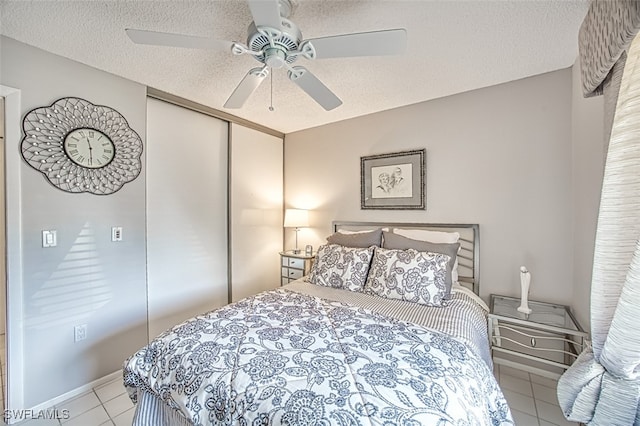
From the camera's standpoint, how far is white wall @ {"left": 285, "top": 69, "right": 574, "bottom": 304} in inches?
85.1

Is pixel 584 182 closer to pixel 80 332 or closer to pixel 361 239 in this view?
pixel 361 239

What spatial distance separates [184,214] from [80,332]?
1232mm

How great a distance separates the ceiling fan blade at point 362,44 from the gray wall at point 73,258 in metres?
1.90

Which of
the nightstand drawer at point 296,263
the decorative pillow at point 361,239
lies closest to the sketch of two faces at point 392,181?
the decorative pillow at point 361,239

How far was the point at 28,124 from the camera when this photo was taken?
1853 millimetres

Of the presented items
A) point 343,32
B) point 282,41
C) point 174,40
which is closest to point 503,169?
point 343,32

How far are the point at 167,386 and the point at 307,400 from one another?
0.71m

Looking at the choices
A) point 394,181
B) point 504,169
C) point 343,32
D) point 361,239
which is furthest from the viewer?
point 394,181

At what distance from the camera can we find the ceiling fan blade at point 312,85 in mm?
1609

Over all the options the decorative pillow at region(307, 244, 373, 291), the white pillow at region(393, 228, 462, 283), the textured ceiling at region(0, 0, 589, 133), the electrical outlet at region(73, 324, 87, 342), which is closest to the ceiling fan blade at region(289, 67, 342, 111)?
the textured ceiling at region(0, 0, 589, 133)

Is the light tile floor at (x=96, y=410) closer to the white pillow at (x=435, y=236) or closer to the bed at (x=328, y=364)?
the bed at (x=328, y=364)

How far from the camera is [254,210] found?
11.5 ft

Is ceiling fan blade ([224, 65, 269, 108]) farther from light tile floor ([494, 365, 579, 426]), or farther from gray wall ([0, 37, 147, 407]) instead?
light tile floor ([494, 365, 579, 426])

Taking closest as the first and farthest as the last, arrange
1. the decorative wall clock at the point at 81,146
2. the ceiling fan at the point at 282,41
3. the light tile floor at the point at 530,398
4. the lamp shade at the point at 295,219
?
the ceiling fan at the point at 282,41 < the light tile floor at the point at 530,398 < the decorative wall clock at the point at 81,146 < the lamp shade at the point at 295,219
